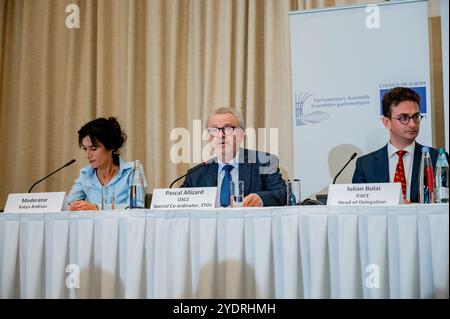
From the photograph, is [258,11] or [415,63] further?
[258,11]

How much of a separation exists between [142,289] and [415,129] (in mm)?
1878

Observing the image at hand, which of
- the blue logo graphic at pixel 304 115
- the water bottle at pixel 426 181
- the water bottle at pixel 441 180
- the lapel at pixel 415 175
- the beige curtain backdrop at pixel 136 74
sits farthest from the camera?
the beige curtain backdrop at pixel 136 74

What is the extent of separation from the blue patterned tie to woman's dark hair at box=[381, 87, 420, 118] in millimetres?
1028

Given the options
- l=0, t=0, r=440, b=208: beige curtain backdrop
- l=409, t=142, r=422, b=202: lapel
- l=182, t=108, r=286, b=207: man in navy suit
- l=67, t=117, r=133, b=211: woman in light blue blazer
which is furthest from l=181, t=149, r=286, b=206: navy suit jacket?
l=0, t=0, r=440, b=208: beige curtain backdrop

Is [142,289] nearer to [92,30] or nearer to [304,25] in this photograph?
[304,25]

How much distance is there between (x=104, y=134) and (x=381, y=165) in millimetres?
1534

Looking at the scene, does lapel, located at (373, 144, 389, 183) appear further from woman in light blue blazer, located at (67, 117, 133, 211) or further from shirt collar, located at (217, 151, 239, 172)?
woman in light blue blazer, located at (67, 117, 133, 211)

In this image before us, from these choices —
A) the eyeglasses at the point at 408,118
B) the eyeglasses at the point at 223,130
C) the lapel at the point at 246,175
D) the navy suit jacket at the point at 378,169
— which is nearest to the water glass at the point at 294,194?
the lapel at the point at 246,175

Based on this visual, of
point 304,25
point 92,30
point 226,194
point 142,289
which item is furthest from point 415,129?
point 92,30

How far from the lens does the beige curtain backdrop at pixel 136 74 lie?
4.35 meters

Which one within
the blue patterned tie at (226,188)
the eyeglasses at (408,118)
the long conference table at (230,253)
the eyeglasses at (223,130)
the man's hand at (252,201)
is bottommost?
the long conference table at (230,253)

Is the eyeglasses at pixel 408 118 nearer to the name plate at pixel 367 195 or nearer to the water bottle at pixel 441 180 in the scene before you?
the water bottle at pixel 441 180

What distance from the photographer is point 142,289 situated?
2.36 metres

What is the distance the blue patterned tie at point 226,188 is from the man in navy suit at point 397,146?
2.32ft
